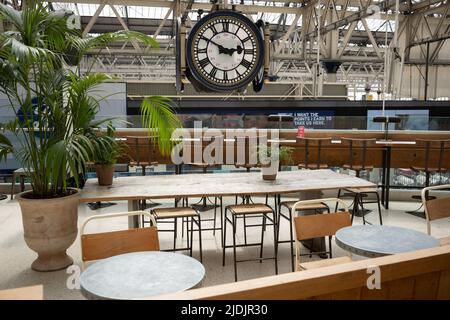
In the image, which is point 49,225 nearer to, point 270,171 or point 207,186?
point 207,186

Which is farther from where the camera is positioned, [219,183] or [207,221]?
[207,221]

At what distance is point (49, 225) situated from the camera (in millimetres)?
3539

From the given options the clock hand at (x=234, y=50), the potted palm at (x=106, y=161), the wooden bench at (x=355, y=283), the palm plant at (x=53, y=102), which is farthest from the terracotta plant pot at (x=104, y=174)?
the wooden bench at (x=355, y=283)

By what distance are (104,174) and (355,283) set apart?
115 inches

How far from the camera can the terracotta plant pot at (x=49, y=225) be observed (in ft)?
11.4

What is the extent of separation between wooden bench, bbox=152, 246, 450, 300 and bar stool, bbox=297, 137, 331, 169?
179 inches

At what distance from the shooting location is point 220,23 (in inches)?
125

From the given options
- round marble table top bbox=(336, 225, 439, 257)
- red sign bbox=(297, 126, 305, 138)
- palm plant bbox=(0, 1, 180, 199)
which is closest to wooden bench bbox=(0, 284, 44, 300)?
round marble table top bbox=(336, 225, 439, 257)

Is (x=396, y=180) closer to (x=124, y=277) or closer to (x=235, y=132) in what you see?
(x=235, y=132)

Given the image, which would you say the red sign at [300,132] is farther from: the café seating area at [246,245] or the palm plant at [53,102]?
the palm plant at [53,102]

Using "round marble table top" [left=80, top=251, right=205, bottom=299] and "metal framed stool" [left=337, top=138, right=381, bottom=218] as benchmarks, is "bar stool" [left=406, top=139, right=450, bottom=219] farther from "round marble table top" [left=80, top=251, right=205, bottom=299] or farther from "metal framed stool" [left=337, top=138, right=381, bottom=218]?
"round marble table top" [left=80, top=251, right=205, bottom=299]
